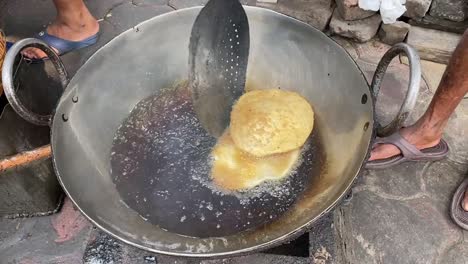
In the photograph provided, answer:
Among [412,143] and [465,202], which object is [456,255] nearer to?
[465,202]

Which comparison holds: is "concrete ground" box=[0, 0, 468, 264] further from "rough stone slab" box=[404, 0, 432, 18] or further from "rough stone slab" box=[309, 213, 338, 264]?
"rough stone slab" box=[404, 0, 432, 18]

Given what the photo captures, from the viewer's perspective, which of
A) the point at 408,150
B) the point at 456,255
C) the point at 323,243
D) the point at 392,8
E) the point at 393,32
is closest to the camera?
the point at 323,243

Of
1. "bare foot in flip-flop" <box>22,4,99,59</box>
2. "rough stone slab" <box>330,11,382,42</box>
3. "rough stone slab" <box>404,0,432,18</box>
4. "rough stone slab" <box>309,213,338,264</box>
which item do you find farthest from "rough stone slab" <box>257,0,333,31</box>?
"rough stone slab" <box>309,213,338,264</box>

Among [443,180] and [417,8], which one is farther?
[417,8]

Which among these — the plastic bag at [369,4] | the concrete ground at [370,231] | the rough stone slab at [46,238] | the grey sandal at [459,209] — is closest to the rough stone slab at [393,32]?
the plastic bag at [369,4]

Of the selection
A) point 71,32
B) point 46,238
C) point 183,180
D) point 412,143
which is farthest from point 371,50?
point 46,238

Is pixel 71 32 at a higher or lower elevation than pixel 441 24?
lower
